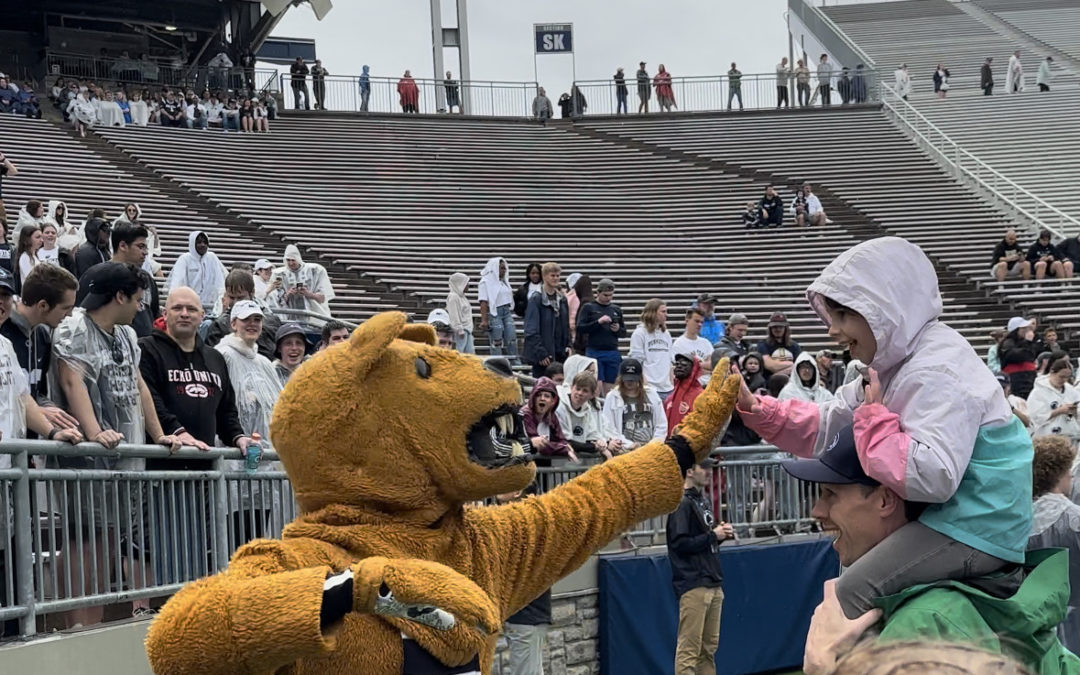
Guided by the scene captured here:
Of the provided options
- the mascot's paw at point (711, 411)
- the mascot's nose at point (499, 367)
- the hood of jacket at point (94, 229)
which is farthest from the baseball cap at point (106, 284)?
the hood of jacket at point (94, 229)

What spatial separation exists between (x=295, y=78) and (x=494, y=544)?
3032 centimetres

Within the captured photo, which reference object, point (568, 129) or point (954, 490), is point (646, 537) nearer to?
point (954, 490)

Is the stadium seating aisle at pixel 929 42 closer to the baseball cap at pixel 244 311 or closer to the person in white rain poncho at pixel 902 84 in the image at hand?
the person in white rain poncho at pixel 902 84

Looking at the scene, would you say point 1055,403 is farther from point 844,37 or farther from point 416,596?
point 844,37

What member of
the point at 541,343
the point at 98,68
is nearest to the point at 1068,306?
the point at 541,343

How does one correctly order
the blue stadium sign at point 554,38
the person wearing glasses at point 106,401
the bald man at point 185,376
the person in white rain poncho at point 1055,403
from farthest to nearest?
1. the blue stadium sign at point 554,38
2. the person in white rain poncho at point 1055,403
3. the bald man at point 185,376
4. the person wearing glasses at point 106,401

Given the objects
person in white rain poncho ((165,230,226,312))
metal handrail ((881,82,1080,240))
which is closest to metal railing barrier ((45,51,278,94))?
metal handrail ((881,82,1080,240))

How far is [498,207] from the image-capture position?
27.5 metres

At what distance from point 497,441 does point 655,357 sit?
33.0 ft

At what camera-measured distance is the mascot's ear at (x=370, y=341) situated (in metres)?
3.68

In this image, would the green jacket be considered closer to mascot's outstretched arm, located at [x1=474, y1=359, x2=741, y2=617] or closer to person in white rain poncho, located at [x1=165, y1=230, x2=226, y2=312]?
mascot's outstretched arm, located at [x1=474, y1=359, x2=741, y2=617]

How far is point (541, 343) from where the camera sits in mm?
15141

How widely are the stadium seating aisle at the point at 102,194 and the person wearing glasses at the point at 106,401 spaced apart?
11402 millimetres

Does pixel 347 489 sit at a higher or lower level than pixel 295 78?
lower
